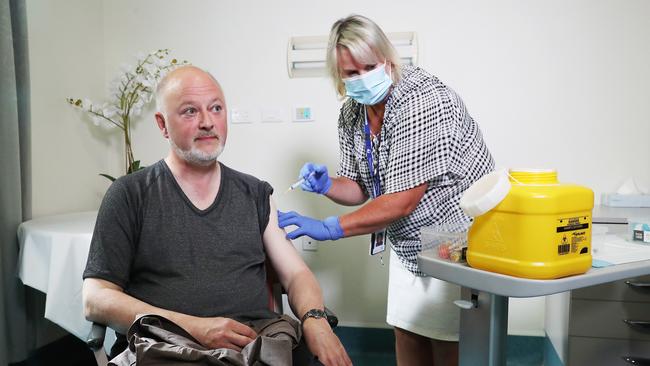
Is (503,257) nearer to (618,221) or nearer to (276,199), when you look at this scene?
(618,221)

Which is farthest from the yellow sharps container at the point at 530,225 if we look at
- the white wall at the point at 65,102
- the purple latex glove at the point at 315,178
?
the white wall at the point at 65,102

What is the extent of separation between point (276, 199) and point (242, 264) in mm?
1260

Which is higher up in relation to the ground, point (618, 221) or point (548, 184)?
point (548, 184)

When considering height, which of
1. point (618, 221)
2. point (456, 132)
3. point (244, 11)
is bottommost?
point (618, 221)

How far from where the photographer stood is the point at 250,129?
266cm

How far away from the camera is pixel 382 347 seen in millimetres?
2609

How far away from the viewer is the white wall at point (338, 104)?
235 cm

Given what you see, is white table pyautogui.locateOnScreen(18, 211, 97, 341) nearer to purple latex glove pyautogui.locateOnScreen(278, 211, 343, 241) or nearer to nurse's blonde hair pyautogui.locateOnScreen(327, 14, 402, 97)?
purple latex glove pyautogui.locateOnScreen(278, 211, 343, 241)

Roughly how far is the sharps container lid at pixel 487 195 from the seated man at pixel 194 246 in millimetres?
551

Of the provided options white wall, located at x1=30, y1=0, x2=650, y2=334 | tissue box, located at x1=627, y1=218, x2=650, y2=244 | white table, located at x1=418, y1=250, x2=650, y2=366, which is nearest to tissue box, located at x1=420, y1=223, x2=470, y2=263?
white table, located at x1=418, y1=250, x2=650, y2=366

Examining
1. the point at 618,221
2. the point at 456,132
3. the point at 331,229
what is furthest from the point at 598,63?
the point at 331,229

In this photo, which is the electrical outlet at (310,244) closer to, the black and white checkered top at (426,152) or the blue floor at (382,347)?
the blue floor at (382,347)

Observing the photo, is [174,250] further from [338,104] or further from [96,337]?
[338,104]

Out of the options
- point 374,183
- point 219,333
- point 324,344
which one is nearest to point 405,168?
point 374,183
